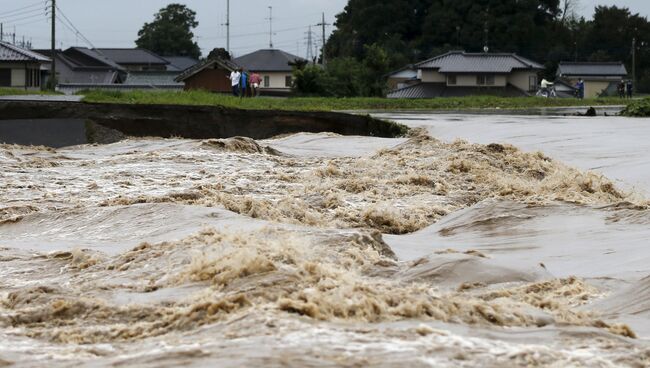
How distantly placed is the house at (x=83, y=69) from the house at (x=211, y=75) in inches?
321

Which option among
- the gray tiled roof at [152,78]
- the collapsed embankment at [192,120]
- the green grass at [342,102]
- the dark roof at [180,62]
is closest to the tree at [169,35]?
the dark roof at [180,62]

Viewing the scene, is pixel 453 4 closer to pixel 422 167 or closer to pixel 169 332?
pixel 422 167

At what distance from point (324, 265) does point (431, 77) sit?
48.3 metres

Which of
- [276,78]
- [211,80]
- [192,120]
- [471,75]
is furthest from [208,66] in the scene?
[192,120]

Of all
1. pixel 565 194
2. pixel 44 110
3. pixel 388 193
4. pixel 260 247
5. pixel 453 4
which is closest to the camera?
pixel 260 247

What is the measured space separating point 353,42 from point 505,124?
46.0 m

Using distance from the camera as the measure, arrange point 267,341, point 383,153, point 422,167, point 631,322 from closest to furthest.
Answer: point 267,341, point 631,322, point 422,167, point 383,153

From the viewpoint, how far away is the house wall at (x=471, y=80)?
52.1 metres

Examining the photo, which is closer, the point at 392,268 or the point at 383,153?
the point at 392,268

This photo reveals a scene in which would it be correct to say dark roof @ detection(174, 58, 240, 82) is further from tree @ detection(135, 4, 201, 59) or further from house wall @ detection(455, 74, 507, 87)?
tree @ detection(135, 4, 201, 59)

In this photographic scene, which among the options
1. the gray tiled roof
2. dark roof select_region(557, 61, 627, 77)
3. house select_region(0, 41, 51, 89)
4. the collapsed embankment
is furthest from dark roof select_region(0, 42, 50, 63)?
dark roof select_region(557, 61, 627, 77)

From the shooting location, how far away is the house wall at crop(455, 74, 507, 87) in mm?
52062

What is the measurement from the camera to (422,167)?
41.8 feet

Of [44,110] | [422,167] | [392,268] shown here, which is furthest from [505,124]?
[392,268]
